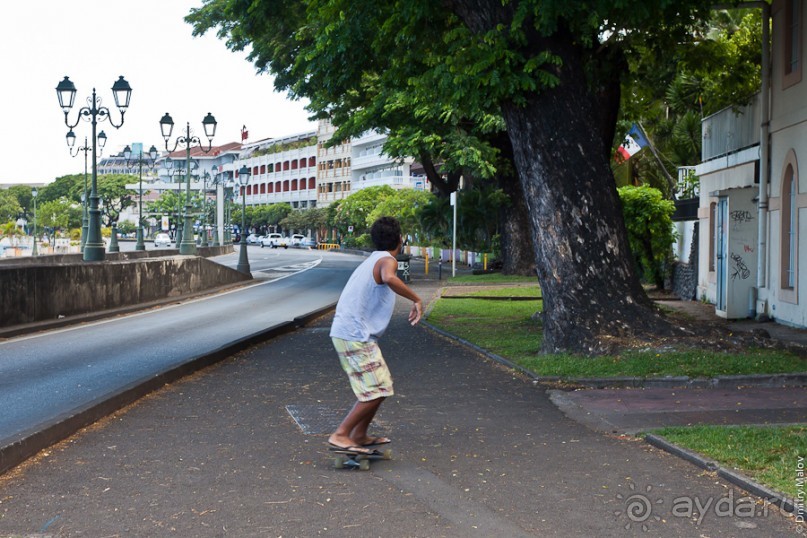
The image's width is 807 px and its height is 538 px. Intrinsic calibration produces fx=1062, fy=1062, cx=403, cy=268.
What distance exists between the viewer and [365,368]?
697 centimetres

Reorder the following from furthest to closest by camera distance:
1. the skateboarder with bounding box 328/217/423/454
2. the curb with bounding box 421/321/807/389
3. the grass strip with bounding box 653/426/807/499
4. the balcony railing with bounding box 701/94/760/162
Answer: the balcony railing with bounding box 701/94/760/162, the curb with bounding box 421/321/807/389, the skateboarder with bounding box 328/217/423/454, the grass strip with bounding box 653/426/807/499

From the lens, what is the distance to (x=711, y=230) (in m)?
23.0

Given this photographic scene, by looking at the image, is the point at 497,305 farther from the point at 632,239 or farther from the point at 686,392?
the point at 686,392

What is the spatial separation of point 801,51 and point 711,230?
6.64m

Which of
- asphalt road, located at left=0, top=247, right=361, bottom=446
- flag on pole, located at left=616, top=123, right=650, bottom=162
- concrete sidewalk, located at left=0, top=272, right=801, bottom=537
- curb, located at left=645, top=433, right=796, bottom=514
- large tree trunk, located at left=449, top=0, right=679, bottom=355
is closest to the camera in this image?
concrete sidewalk, located at left=0, top=272, right=801, bottom=537

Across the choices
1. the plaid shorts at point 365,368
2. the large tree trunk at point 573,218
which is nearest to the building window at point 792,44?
the large tree trunk at point 573,218

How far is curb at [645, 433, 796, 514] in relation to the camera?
5.89 m

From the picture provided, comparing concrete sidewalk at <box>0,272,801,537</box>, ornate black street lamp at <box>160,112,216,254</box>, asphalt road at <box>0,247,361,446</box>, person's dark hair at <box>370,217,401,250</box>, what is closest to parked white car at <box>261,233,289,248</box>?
ornate black street lamp at <box>160,112,216,254</box>

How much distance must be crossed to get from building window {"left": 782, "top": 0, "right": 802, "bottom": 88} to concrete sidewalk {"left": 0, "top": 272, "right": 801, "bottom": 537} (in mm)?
9395

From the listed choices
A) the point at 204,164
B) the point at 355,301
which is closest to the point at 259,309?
the point at 355,301

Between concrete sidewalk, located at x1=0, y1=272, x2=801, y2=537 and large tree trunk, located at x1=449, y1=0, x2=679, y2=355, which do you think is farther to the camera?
large tree trunk, located at x1=449, y1=0, x2=679, y2=355

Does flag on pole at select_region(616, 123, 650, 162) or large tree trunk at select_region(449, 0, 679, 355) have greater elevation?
flag on pole at select_region(616, 123, 650, 162)

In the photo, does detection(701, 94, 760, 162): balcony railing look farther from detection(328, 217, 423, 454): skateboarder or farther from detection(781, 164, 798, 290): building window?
detection(328, 217, 423, 454): skateboarder

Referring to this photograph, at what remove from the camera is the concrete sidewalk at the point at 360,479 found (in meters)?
5.70
